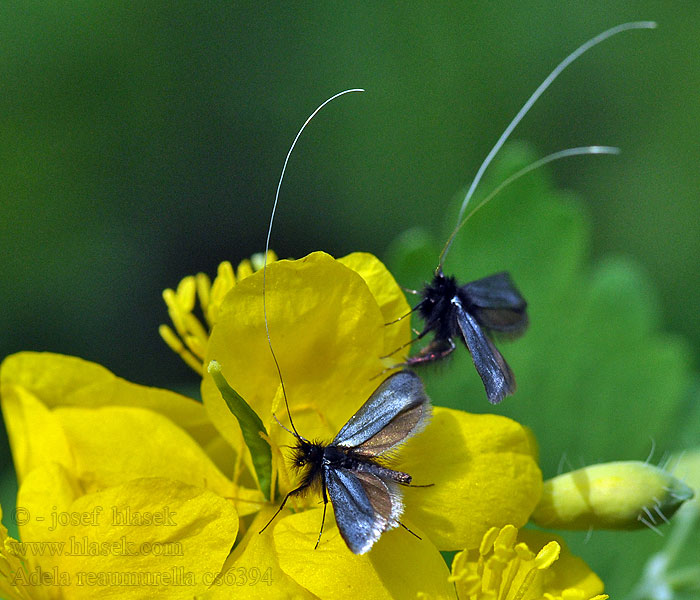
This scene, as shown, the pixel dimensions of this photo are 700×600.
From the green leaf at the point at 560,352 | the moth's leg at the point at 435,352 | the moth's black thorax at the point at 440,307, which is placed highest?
the moth's black thorax at the point at 440,307

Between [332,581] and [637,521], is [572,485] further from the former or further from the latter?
[332,581]

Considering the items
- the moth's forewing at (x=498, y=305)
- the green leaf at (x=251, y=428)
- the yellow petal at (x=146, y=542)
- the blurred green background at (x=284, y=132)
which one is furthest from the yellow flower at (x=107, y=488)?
the blurred green background at (x=284, y=132)

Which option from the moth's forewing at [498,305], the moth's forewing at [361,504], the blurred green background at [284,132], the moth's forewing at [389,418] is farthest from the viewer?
the blurred green background at [284,132]

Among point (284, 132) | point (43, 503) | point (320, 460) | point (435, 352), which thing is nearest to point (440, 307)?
point (435, 352)

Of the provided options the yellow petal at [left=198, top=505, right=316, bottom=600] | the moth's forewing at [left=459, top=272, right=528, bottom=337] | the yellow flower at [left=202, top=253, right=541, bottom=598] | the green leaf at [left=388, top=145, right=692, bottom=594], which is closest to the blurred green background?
the green leaf at [left=388, top=145, right=692, bottom=594]

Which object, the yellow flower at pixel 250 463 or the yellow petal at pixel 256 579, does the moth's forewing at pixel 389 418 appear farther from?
the yellow petal at pixel 256 579

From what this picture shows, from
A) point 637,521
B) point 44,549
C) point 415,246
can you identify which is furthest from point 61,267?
point 637,521

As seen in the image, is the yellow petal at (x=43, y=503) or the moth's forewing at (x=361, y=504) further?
the yellow petal at (x=43, y=503)
